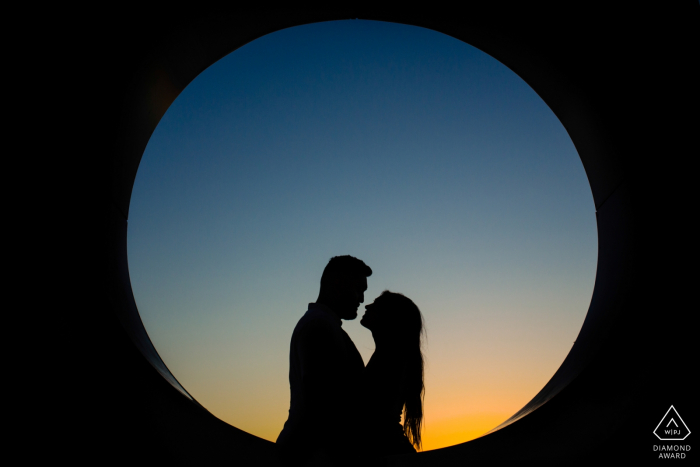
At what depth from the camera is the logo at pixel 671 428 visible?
2.35 metres

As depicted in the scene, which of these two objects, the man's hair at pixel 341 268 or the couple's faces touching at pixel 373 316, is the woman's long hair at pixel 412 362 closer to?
the couple's faces touching at pixel 373 316

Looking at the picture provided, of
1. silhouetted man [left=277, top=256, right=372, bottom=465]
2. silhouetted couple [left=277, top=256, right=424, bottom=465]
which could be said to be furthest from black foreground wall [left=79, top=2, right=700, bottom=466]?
silhouetted man [left=277, top=256, right=372, bottom=465]

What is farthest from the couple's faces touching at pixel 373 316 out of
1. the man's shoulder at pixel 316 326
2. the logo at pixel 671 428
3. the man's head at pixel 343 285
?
the logo at pixel 671 428

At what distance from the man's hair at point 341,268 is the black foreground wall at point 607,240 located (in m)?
1.36

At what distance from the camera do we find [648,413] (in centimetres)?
244

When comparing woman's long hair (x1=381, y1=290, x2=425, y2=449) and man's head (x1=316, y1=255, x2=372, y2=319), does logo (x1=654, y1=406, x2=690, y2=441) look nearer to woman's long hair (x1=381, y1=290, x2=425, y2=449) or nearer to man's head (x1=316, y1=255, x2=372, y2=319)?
woman's long hair (x1=381, y1=290, x2=425, y2=449)

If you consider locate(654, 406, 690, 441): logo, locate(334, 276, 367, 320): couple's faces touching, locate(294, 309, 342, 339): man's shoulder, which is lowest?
locate(294, 309, 342, 339): man's shoulder

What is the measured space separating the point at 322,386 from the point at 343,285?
78cm

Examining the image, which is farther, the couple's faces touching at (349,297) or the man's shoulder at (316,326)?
the couple's faces touching at (349,297)

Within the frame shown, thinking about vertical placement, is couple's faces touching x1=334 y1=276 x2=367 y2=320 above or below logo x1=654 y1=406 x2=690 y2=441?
above

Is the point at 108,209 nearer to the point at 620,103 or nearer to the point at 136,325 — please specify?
the point at 136,325

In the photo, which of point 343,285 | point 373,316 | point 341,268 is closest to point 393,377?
point 373,316

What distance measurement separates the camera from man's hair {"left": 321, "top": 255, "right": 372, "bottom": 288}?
281 cm

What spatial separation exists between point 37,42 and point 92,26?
0.33m
